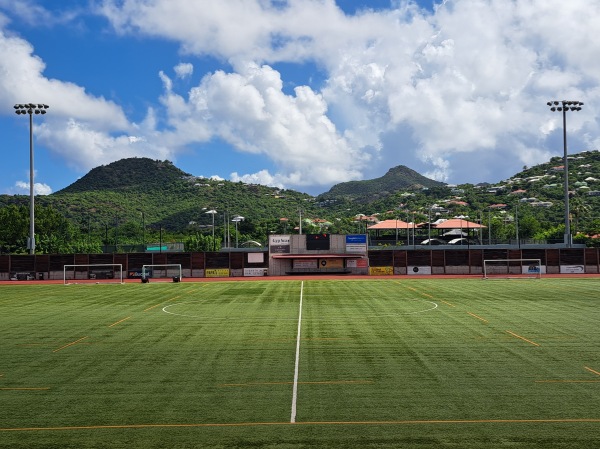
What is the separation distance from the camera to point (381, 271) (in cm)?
8350

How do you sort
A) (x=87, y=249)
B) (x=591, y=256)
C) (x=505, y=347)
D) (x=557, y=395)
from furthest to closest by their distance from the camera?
1. (x=87, y=249)
2. (x=591, y=256)
3. (x=505, y=347)
4. (x=557, y=395)

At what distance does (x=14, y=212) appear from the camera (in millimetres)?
128625

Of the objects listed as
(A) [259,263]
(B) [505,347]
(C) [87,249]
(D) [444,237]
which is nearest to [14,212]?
(C) [87,249]

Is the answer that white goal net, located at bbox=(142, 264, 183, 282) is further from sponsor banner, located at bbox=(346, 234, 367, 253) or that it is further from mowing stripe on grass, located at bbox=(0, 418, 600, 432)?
mowing stripe on grass, located at bbox=(0, 418, 600, 432)

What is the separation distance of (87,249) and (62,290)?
5616 centimetres

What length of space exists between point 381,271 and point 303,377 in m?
63.8

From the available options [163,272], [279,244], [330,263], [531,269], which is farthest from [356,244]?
[163,272]

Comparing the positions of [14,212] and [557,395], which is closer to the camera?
[557,395]

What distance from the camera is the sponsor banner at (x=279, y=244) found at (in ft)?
281

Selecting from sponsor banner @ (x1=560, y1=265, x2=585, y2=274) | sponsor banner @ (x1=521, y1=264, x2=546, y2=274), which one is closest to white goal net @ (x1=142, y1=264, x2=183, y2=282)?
sponsor banner @ (x1=521, y1=264, x2=546, y2=274)

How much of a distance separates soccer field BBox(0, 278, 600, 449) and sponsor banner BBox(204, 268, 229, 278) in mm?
41920

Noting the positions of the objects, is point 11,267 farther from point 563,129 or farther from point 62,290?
point 563,129

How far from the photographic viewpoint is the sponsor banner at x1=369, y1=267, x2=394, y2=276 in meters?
83.3

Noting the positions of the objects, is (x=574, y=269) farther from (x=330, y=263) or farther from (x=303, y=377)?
(x=303, y=377)
